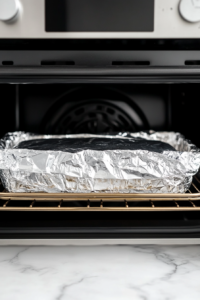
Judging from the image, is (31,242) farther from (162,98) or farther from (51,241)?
(162,98)

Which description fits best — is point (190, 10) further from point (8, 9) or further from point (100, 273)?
point (100, 273)

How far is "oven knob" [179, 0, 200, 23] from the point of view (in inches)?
23.6

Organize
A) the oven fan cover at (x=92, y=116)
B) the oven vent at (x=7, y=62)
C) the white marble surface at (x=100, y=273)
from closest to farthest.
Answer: the white marble surface at (x=100, y=273), the oven vent at (x=7, y=62), the oven fan cover at (x=92, y=116)

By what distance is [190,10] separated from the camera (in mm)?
606

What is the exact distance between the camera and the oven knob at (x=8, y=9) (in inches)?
23.5

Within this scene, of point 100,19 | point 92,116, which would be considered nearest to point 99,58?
point 100,19

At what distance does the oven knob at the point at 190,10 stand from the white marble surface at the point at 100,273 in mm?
511

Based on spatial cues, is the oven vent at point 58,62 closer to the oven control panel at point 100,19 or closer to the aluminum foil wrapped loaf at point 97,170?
the oven control panel at point 100,19

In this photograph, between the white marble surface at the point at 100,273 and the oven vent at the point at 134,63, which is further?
the oven vent at the point at 134,63

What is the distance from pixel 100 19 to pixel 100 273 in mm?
534

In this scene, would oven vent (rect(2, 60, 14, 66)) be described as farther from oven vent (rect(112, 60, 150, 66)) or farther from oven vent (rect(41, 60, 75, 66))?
oven vent (rect(112, 60, 150, 66))

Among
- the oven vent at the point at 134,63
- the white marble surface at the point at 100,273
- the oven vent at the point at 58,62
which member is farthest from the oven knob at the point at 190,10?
the white marble surface at the point at 100,273

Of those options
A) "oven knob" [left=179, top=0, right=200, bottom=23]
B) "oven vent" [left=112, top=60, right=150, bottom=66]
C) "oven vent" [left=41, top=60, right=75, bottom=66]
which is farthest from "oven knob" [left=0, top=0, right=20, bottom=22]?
"oven knob" [left=179, top=0, right=200, bottom=23]

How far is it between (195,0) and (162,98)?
430 mm
